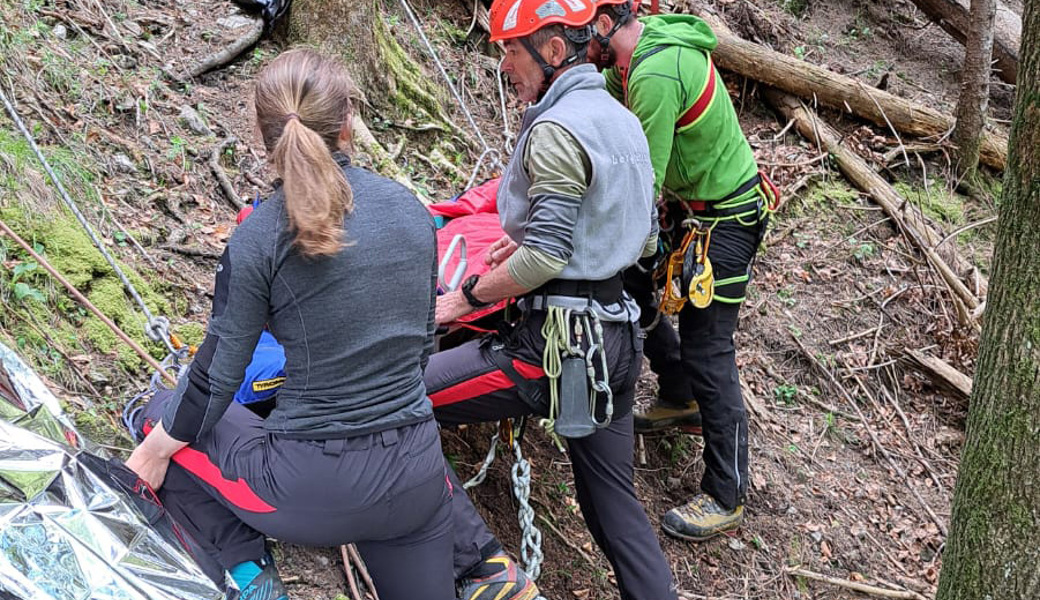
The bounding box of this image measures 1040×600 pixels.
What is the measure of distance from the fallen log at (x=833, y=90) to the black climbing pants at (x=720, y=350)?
3.76m

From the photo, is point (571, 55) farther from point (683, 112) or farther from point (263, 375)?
point (263, 375)

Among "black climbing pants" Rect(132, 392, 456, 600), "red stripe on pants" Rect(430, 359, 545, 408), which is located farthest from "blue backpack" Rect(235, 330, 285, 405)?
"red stripe on pants" Rect(430, 359, 545, 408)

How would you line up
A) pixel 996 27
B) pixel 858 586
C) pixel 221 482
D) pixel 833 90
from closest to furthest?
pixel 221 482, pixel 858 586, pixel 833 90, pixel 996 27

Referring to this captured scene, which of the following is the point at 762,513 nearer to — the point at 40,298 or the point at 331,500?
the point at 331,500

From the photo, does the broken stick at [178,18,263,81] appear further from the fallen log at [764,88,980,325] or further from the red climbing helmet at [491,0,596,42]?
the fallen log at [764,88,980,325]

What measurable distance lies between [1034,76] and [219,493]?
264cm

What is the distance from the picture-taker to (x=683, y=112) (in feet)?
12.1

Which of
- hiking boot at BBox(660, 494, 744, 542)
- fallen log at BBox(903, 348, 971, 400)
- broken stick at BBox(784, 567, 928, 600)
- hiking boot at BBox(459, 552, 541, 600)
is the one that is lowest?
broken stick at BBox(784, 567, 928, 600)

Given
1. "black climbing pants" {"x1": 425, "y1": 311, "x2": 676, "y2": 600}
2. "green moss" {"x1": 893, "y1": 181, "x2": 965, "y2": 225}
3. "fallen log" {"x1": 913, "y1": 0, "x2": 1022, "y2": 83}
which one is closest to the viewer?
"black climbing pants" {"x1": 425, "y1": 311, "x2": 676, "y2": 600}

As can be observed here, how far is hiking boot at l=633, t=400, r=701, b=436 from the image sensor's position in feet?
15.9

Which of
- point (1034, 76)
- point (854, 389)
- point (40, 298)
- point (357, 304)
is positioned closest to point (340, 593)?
point (357, 304)

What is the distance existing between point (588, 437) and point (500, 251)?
0.79 meters

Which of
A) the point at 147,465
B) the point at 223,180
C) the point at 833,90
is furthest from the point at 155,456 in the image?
the point at 833,90

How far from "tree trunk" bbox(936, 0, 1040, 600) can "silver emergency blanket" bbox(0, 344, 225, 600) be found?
2.36 m
